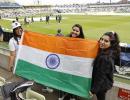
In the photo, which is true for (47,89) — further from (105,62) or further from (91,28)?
(91,28)

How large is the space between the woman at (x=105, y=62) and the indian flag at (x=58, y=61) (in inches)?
10.3

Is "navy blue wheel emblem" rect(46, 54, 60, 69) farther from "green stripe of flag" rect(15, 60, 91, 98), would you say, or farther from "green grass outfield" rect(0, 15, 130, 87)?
"green grass outfield" rect(0, 15, 130, 87)

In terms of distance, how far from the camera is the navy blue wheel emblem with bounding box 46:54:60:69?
644 centimetres

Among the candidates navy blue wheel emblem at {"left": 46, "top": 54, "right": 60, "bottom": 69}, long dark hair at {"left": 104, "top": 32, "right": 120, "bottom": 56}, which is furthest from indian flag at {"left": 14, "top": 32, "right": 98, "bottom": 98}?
long dark hair at {"left": 104, "top": 32, "right": 120, "bottom": 56}

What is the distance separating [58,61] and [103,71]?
1223 millimetres

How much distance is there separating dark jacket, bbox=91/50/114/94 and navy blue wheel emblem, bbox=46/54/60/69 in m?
0.99

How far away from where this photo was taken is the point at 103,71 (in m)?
5.45

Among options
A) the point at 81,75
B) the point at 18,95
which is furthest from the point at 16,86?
the point at 81,75

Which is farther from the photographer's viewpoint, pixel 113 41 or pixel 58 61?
pixel 58 61

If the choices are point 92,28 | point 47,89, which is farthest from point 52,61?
point 92,28

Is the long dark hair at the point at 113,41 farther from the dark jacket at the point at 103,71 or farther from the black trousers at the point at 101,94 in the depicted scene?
the black trousers at the point at 101,94

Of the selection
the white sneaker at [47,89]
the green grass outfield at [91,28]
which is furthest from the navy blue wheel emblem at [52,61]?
the green grass outfield at [91,28]

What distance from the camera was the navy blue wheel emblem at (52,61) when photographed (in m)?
6.44

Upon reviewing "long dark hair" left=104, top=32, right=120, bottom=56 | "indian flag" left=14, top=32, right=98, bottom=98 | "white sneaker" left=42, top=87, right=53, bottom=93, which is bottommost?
"white sneaker" left=42, top=87, right=53, bottom=93
